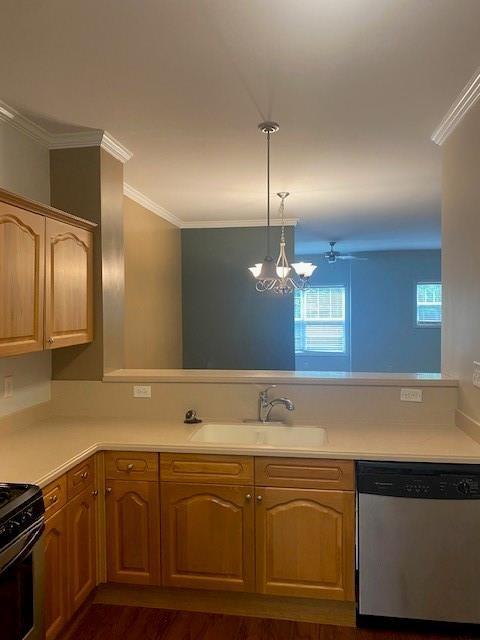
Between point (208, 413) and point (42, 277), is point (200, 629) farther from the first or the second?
point (42, 277)

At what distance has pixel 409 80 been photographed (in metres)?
Result: 2.27

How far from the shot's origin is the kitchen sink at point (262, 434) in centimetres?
274

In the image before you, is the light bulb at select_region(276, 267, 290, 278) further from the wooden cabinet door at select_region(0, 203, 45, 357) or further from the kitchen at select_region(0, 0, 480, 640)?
the wooden cabinet door at select_region(0, 203, 45, 357)

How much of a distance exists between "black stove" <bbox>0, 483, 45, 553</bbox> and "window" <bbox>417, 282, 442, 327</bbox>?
8.33 m

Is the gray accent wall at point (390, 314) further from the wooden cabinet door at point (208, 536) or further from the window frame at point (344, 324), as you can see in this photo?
the wooden cabinet door at point (208, 536)

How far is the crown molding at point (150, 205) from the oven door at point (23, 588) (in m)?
3.01

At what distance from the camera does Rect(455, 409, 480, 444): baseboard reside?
94.9 inches

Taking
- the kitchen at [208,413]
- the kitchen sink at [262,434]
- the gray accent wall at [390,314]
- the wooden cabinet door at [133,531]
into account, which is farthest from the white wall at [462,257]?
the gray accent wall at [390,314]

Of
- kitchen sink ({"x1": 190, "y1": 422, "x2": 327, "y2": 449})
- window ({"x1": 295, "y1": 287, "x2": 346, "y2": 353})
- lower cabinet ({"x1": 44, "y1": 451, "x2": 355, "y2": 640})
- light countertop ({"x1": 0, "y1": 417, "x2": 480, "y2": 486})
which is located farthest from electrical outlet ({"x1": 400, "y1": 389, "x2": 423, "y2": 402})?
window ({"x1": 295, "y1": 287, "x2": 346, "y2": 353})

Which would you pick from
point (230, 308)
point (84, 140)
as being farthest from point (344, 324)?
point (84, 140)

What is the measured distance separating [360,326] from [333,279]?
3.50 feet

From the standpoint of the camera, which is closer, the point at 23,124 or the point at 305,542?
the point at 305,542

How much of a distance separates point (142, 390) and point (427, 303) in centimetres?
728

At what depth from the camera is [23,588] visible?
1.73 metres
